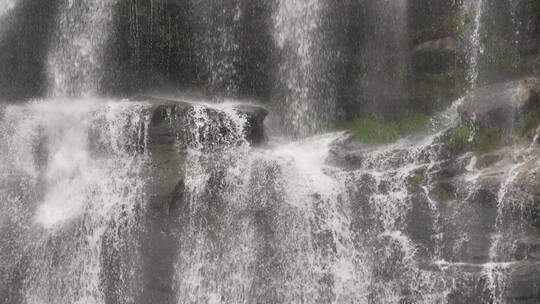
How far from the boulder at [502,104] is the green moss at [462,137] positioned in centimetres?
16

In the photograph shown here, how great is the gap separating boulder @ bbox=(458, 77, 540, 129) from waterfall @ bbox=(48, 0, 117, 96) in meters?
9.60

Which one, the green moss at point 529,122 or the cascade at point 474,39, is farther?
the cascade at point 474,39

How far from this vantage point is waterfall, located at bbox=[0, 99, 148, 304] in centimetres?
1338

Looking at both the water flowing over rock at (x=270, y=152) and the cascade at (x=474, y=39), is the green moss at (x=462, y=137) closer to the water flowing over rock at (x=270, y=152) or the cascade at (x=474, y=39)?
the water flowing over rock at (x=270, y=152)

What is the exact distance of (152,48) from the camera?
19172mm

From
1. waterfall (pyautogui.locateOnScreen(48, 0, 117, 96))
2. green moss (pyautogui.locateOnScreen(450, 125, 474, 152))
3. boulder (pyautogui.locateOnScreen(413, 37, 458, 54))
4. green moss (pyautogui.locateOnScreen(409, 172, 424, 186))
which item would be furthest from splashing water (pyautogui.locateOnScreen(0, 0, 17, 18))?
green moss (pyautogui.locateOnScreen(450, 125, 474, 152))

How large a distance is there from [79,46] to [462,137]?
10.3 metres

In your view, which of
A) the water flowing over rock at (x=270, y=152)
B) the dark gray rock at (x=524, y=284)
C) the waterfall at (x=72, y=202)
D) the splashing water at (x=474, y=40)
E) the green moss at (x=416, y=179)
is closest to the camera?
the dark gray rock at (x=524, y=284)

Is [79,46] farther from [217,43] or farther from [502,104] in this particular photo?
[502,104]

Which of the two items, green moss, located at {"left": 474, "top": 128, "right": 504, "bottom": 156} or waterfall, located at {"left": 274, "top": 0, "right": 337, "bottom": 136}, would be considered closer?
green moss, located at {"left": 474, "top": 128, "right": 504, "bottom": 156}

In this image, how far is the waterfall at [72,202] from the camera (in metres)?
13.4

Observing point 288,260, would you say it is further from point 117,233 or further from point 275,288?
point 117,233

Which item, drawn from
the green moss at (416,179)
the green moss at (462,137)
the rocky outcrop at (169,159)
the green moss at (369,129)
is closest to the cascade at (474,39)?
the green moss at (369,129)

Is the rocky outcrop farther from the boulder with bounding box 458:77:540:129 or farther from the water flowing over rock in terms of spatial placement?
the boulder with bounding box 458:77:540:129
